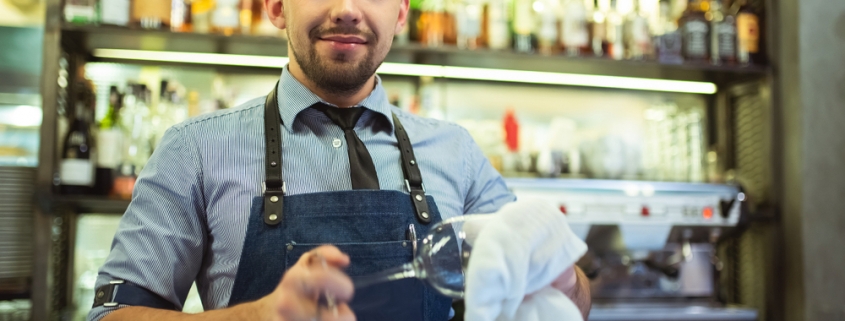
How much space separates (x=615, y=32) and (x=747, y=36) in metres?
0.48

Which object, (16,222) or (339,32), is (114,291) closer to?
(339,32)

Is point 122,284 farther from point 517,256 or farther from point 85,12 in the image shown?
point 85,12

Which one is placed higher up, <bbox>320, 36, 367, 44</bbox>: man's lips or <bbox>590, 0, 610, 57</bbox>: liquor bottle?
<bbox>590, 0, 610, 57</bbox>: liquor bottle

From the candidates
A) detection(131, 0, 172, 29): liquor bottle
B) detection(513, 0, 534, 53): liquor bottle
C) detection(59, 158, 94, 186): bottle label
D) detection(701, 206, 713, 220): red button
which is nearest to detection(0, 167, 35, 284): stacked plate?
detection(59, 158, 94, 186): bottle label

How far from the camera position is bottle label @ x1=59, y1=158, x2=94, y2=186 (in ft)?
6.42

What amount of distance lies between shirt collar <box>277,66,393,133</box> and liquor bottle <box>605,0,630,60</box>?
137 centimetres

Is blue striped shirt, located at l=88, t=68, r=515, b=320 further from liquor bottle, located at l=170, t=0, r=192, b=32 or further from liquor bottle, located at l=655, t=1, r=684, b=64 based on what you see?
liquor bottle, located at l=655, t=1, r=684, b=64

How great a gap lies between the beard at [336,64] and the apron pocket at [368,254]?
29cm

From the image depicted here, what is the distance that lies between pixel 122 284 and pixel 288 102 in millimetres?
415

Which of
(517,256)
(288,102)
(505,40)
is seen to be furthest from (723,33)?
(517,256)

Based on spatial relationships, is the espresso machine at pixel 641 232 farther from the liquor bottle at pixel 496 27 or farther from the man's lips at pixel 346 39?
the man's lips at pixel 346 39

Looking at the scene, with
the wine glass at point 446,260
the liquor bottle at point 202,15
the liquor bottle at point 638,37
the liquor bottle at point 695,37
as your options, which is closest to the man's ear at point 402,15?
the wine glass at point 446,260

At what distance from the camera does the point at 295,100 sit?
1205mm

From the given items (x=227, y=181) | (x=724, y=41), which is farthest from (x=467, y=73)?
(x=227, y=181)
